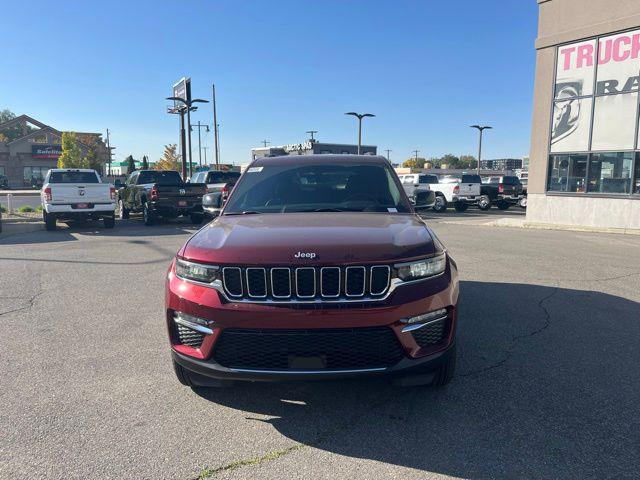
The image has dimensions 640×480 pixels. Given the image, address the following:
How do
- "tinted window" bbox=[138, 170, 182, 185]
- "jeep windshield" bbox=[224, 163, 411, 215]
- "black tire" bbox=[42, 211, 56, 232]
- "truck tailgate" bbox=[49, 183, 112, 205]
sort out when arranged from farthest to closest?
1. "tinted window" bbox=[138, 170, 182, 185]
2. "black tire" bbox=[42, 211, 56, 232]
3. "truck tailgate" bbox=[49, 183, 112, 205]
4. "jeep windshield" bbox=[224, 163, 411, 215]

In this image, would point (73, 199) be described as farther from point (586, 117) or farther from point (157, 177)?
point (586, 117)

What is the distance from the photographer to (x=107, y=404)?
3393 millimetres

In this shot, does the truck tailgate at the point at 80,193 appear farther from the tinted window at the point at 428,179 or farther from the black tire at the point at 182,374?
the tinted window at the point at 428,179

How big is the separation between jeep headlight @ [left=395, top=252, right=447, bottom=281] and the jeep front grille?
4.8 inches

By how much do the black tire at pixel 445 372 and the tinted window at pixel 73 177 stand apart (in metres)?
14.8

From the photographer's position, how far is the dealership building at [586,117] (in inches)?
567

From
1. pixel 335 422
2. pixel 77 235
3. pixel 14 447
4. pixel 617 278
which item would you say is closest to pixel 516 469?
pixel 335 422

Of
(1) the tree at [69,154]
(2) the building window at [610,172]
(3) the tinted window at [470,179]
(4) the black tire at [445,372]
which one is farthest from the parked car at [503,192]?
(1) the tree at [69,154]

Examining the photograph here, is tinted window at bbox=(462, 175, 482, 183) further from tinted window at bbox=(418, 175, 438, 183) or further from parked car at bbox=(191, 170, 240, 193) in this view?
parked car at bbox=(191, 170, 240, 193)

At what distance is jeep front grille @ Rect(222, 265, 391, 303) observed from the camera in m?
2.88

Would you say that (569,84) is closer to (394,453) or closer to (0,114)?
(394,453)

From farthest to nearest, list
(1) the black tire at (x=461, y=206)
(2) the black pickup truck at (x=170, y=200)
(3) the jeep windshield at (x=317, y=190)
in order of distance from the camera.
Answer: (1) the black tire at (x=461, y=206), (2) the black pickup truck at (x=170, y=200), (3) the jeep windshield at (x=317, y=190)

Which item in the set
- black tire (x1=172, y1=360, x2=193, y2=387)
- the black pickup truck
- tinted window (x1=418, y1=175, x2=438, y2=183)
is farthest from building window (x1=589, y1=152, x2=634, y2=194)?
black tire (x1=172, y1=360, x2=193, y2=387)

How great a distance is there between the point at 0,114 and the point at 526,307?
13168cm
